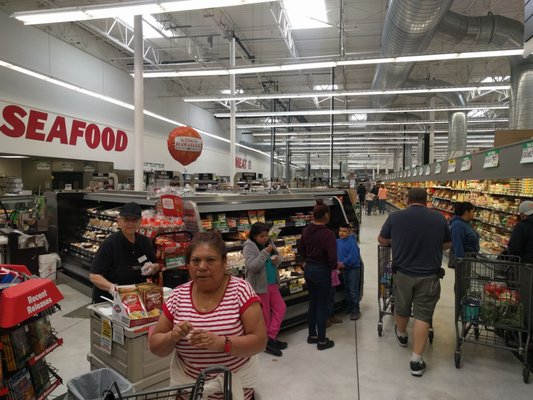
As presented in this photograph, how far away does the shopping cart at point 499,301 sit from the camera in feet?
10.8

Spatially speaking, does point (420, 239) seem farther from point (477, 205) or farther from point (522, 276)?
point (477, 205)

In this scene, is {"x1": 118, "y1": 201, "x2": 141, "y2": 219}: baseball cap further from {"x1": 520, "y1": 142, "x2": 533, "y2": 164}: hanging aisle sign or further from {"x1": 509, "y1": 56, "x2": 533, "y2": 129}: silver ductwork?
{"x1": 509, "y1": 56, "x2": 533, "y2": 129}: silver ductwork

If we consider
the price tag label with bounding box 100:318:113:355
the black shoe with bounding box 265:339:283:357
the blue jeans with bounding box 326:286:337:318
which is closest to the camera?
the price tag label with bounding box 100:318:113:355

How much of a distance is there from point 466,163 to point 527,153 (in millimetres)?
3172

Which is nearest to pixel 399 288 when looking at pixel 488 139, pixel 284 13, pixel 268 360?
pixel 268 360

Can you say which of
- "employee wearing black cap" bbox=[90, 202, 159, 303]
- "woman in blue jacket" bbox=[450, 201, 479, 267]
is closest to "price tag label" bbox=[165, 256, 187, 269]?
"employee wearing black cap" bbox=[90, 202, 159, 303]

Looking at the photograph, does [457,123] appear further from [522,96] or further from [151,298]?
[151,298]

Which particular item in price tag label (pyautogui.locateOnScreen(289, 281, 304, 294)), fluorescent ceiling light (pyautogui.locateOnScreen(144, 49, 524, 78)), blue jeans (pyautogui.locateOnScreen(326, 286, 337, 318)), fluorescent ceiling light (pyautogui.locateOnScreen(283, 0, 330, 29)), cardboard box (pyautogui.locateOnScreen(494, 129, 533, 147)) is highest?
fluorescent ceiling light (pyautogui.locateOnScreen(283, 0, 330, 29))

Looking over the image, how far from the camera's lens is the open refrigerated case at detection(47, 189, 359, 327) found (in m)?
3.98

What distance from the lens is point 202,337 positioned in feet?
4.42

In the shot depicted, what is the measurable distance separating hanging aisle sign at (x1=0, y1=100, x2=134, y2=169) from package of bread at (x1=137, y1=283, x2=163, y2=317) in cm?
977

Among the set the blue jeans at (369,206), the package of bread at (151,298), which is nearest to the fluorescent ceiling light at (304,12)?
the package of bread at (151,298)

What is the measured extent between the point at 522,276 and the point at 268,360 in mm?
2556

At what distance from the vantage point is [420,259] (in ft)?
11.0
